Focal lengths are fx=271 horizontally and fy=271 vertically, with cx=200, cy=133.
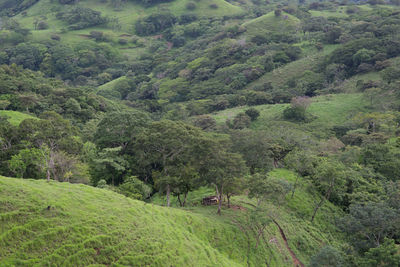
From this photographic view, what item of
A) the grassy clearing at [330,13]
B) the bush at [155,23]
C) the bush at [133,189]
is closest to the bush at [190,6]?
the bush at [155,23]

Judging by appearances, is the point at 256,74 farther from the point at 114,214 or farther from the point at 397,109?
the point at 114,214

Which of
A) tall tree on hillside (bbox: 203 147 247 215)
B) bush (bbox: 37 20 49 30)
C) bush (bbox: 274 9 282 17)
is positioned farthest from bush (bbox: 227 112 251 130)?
bush (bbox: 37 20 49 30)

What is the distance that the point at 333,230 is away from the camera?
3166 centimetres

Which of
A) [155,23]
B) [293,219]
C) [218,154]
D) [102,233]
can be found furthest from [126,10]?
[102,233]

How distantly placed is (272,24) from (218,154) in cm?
11745

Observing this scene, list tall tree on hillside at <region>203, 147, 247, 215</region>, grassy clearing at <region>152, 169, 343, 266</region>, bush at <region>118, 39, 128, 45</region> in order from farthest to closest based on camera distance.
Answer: bush at <region>118, 39, 128, 45</region>
grassy clearing at <region>152, 169, 343, 266</region>
tall tree on hillside at <region>203, 147, 247, 215</region>

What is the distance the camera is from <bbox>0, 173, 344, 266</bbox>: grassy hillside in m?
12.9

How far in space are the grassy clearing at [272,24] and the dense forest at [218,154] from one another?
94 cm

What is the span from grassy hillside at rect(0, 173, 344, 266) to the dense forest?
0.08 m

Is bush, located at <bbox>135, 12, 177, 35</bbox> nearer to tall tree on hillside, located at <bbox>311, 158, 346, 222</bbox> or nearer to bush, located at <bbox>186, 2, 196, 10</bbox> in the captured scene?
bush, located at <bbox>186, 2, 196, 10</bbox>

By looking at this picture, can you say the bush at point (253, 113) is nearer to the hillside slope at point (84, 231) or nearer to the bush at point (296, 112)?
the bush at point (296, 112)

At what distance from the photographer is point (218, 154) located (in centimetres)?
2495

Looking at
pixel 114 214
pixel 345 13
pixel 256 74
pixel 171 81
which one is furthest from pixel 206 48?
pixel 114 214

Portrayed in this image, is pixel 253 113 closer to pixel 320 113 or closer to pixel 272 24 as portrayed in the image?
pixel 320 113
